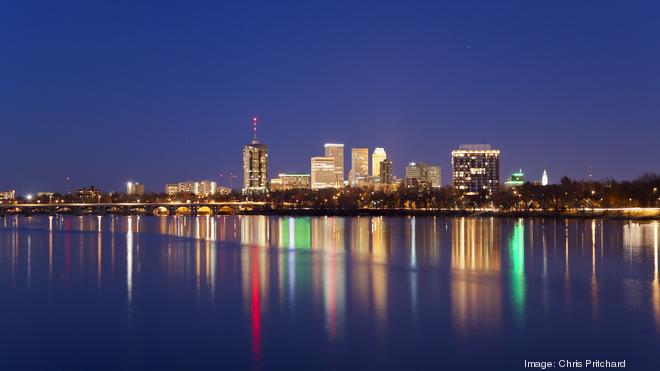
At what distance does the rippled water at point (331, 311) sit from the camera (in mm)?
13641

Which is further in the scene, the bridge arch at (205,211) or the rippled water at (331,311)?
the bridge arch at (205,211)

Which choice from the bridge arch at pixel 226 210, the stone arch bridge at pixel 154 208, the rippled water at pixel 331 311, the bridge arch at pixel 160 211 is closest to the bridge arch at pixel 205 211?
the stone arch bridge at pixel 154 208

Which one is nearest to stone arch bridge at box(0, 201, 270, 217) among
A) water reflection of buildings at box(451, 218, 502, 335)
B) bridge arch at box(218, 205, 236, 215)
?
bridge arch at box(218, 205, 236, 215)

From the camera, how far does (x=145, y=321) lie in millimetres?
17500

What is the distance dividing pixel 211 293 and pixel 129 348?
7.51 meters

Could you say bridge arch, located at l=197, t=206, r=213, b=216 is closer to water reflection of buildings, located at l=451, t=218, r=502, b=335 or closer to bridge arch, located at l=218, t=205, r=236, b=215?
bridge arch, located at l=218, t=205, r=236, b=215

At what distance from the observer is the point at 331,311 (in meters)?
18.5

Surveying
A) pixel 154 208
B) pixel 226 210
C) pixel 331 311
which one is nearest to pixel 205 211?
pixel 226 210

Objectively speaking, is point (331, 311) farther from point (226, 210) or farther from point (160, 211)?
point (160, 211)

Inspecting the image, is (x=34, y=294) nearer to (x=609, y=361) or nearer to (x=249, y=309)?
(x=249, y=309)

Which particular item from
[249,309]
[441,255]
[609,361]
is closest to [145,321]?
[249,309]

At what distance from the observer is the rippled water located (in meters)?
13.6

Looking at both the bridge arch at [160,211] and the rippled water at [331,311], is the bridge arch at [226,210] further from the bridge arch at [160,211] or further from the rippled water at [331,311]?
the rippled water at [331,311]

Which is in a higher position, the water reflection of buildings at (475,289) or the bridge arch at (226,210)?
the bridge arch at (226,210)
